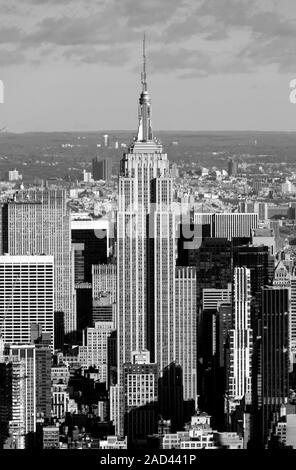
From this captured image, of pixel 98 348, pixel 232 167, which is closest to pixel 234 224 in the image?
pixel 98 348

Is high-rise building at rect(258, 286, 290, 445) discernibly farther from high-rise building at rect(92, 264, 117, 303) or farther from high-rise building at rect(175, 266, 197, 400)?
high-rise building at rect(92, 264, 117, 303)

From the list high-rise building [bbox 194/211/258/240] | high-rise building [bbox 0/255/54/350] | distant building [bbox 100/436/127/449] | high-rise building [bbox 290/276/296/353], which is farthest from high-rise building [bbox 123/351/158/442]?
high-rise building [bbox 194/211/258/240]

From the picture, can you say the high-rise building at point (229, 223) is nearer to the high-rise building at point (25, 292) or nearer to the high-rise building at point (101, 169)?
the high-rise building at point (101, 169)

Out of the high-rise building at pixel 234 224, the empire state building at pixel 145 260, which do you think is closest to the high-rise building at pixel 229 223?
the high-rise building at pixel 234 224

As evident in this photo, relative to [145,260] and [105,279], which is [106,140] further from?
[105,279]
